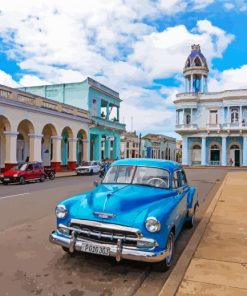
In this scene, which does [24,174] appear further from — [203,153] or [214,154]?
[214,154]

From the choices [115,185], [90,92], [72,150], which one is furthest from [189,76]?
[115,185]

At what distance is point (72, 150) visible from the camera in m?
34.0

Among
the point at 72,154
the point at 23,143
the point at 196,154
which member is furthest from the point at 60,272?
the point at 196,154

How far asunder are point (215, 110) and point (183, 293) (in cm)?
4973

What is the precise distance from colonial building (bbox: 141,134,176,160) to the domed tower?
28063 millimetres

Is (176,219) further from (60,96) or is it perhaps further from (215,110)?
(215,110)

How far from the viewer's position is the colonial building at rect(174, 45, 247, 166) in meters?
49.5

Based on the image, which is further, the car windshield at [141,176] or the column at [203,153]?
the column at [203,153]

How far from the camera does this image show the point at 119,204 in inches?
203

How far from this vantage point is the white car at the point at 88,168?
29.8 metres

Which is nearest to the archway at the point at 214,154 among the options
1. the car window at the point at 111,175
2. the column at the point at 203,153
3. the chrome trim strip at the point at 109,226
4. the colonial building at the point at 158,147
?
the column at the point at 203,153

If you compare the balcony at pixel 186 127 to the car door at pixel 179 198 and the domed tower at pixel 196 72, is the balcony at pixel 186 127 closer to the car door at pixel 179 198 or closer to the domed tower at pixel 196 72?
the domed tower at pixel 196 72

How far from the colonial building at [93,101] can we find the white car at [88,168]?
21.1 ft

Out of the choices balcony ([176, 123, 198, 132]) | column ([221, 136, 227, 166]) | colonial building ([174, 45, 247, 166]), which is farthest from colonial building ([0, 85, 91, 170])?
column ([221, 136, 227, 166])
